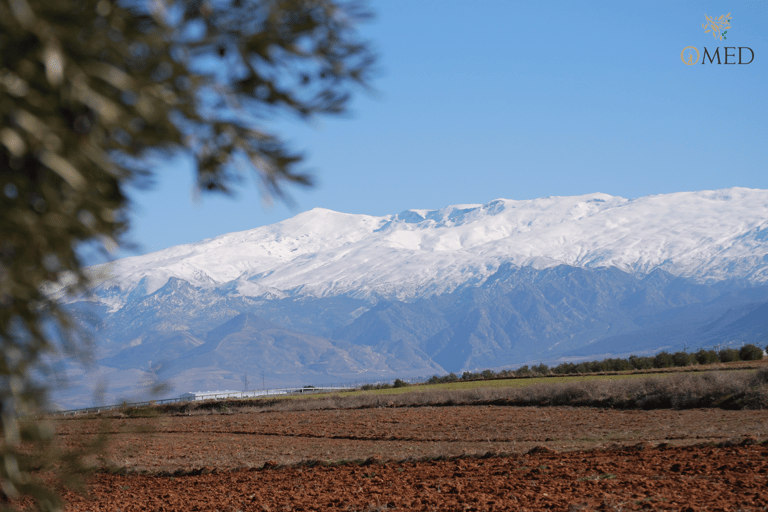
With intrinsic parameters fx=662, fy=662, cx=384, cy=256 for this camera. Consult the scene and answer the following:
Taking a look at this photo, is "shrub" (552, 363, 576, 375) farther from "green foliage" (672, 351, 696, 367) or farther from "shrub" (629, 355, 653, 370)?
"green foliage" (672, 351, 696, 367)

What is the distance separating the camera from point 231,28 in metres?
A: 3.61

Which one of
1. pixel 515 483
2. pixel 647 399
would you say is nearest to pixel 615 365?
pixel 647 399

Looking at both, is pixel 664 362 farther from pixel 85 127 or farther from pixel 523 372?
pixel 85 127

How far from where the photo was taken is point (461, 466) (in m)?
18.3

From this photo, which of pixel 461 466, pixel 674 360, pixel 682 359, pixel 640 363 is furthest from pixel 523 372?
pixel 461 466

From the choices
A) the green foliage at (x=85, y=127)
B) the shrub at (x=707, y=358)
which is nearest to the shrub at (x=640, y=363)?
the shrub at (x=707, y=358)

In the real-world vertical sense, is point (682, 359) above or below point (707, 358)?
above

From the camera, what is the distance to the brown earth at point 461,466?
11.5 meters

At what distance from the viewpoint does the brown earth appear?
11516 millimetres

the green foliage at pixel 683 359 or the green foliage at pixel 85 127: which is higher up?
the green foliage at pixel 683 359

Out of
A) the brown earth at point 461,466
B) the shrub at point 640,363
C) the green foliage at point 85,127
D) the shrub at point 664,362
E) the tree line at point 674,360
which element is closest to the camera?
the green foliage at point 85,127

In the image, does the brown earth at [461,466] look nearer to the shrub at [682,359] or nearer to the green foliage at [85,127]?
the green foliage at [85,127]

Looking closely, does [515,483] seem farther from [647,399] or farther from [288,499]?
[647,399]

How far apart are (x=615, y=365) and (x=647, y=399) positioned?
39.6 meters
